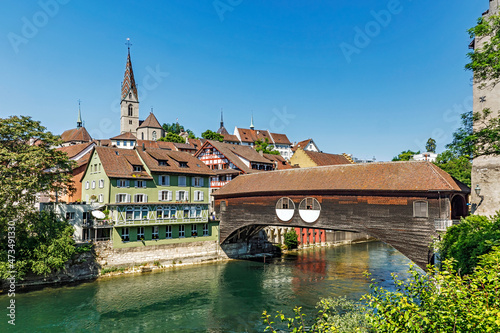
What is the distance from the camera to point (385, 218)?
21797 millimetres

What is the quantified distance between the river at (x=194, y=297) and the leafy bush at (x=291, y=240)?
6562mm

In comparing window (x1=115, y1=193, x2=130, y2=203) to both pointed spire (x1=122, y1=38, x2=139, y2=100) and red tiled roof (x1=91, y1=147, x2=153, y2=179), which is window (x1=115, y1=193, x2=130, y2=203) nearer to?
red tiled roof (x1=91, y1=147, x2=153, y2=179)

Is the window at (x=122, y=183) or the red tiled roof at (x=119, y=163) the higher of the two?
the red tiled roof at (x=119, y=163)

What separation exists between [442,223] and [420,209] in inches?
55.7

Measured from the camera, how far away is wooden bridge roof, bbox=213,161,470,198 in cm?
2061

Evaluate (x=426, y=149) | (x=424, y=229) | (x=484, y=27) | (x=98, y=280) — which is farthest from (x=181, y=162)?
(x=426, y=149)

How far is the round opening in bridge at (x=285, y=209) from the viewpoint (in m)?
27.1

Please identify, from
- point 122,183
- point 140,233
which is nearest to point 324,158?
point 140,233

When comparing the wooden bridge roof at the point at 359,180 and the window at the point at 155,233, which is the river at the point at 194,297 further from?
the wooden bridge roof at the point at 359,180

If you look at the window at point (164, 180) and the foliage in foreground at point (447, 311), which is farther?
the window at point (164, 180)

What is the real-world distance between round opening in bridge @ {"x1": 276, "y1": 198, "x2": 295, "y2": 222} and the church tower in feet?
225

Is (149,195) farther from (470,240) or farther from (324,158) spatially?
(324,158)

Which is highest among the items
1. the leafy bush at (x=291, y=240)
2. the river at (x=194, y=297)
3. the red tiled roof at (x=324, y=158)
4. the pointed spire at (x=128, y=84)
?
the pointed spire at (x=128, y=84)

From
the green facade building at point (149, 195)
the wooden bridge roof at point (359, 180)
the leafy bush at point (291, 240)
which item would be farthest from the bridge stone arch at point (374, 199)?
the leafy bush at point (291, 240)
